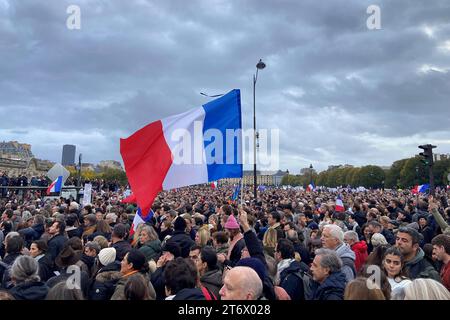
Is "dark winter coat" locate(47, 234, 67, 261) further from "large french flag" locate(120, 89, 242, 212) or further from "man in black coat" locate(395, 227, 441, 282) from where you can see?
"man in black coat" locate(395, 227, 441, 282)

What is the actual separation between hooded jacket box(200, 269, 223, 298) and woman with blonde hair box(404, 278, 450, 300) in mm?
2157

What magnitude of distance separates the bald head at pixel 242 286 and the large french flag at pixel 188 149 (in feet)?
11.4

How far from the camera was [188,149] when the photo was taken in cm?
718

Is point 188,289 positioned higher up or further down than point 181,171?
further down

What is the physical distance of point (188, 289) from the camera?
3562 millimetres

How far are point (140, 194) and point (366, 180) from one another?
124 meters

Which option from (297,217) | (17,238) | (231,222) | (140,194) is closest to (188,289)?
(231,222)

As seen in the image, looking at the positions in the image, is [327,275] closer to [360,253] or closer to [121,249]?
[360,253]

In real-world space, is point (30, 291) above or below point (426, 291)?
below

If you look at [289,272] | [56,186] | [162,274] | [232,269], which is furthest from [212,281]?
[56,186]

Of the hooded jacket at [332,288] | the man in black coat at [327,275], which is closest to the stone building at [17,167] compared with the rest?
the man in black coat at [327,275]

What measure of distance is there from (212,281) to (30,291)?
2034 mm
